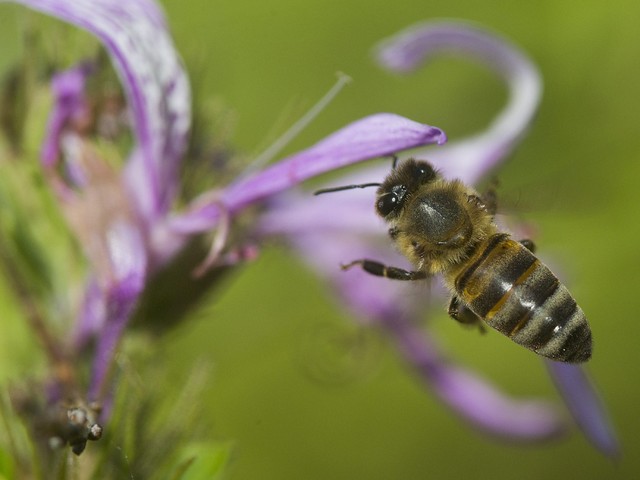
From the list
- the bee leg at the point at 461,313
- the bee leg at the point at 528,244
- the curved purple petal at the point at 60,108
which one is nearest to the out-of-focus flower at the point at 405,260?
the bee leg at the point at 461,313

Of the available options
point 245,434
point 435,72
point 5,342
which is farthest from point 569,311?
point 245,434

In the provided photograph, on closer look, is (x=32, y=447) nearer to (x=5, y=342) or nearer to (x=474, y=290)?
(x=5, y=342)

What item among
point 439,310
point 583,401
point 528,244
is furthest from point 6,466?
point 439,310

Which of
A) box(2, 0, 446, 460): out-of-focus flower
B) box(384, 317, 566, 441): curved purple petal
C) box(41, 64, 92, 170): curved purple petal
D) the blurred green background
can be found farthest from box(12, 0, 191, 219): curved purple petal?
box(384, 317, 566, 441): curved purple petal

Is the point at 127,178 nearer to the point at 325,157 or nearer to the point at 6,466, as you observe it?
the point at 325,157

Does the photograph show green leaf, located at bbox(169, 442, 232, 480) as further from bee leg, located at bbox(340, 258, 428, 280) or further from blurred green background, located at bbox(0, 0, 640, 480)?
blurred green background, located at bbox(0, 0, 640, 480)
